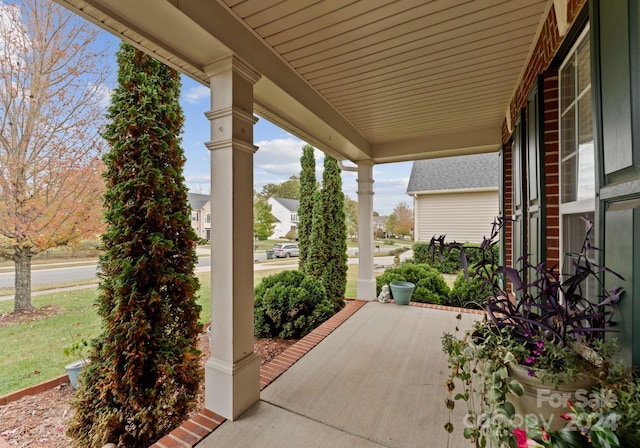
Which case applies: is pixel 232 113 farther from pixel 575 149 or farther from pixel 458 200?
pixel 458 200

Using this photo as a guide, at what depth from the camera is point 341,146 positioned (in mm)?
4137

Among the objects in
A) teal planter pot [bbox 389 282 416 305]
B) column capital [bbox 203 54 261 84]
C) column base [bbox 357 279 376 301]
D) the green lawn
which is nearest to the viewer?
column capital [bbox 203 54 261 84]

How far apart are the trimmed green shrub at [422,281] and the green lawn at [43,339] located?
342 centimetres

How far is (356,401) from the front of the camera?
2.13 m

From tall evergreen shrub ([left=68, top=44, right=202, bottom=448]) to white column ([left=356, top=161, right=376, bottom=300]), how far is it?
302 centimetres

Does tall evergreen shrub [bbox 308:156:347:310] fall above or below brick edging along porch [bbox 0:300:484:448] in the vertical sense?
above

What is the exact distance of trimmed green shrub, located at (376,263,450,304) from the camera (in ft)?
16.4

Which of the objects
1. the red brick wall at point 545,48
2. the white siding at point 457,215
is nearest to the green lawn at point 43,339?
the red brick wall at point 545,48

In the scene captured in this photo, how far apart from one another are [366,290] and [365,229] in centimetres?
108

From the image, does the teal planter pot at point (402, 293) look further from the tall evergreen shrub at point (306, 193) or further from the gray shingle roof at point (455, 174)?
the gray shingle roof at point (455, 174)

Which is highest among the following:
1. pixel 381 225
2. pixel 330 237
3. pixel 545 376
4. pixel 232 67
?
pixel 232 67

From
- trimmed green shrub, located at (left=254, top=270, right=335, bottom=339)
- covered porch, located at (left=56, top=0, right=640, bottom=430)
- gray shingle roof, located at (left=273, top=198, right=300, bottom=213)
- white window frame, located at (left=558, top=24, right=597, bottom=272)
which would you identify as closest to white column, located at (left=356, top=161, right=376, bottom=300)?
trimmed green shrub, located at (left=254, top=270, right=335, bottom=339)

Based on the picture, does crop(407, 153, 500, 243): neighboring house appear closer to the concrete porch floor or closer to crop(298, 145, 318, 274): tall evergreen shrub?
crop(298, 145, 318, 274): tall evergreen shrub

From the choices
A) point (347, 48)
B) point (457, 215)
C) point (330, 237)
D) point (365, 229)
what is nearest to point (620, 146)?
point (347, 48)
